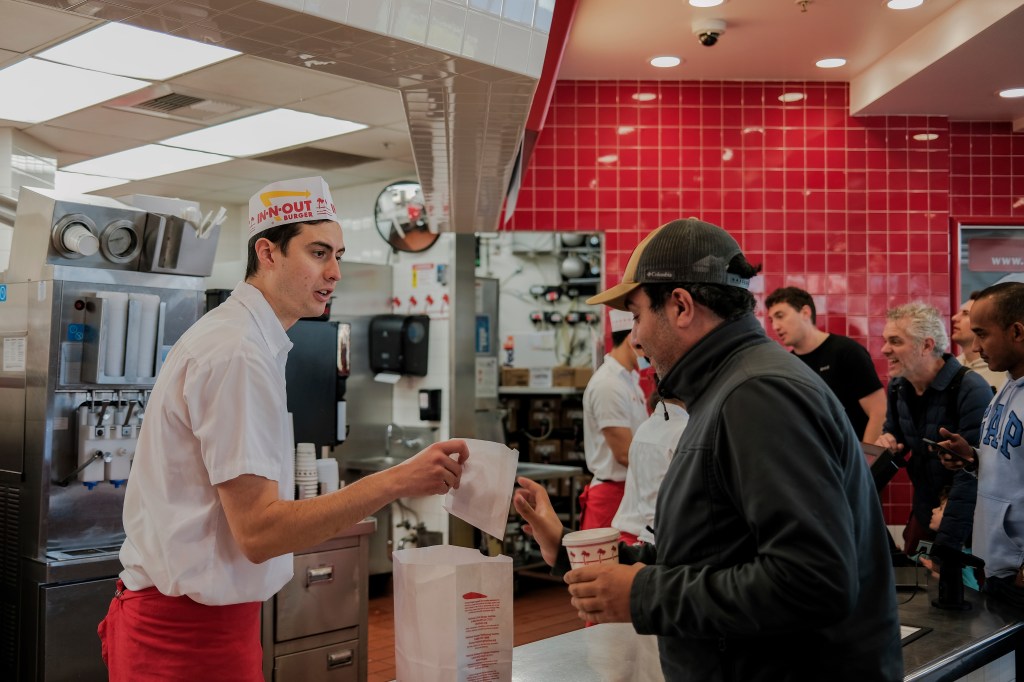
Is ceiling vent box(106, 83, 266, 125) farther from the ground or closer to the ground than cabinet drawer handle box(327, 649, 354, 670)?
farther from the ground

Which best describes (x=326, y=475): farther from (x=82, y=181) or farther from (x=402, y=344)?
(x=82, y=181)

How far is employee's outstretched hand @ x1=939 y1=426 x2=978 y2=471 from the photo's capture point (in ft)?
9.82

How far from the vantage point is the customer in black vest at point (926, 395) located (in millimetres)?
3889

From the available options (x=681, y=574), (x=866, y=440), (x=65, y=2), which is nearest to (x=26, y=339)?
(x=65, y=2)

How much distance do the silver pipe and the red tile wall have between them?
309 centimetres

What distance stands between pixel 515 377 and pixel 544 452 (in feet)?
2.50

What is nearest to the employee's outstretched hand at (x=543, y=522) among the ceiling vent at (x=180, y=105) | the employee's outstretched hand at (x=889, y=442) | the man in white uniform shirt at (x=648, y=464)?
the man in white uniform shirt at (x=648, y=464)

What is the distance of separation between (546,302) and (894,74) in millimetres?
5131

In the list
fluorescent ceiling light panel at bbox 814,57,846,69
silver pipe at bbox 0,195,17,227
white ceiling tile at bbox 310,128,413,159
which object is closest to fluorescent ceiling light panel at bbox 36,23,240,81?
silver pipe at bbox 0,195,17,227

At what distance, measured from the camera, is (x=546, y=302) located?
34.1 ft

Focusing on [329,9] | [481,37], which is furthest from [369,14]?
[481,37]

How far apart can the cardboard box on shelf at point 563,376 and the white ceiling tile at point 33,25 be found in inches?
200

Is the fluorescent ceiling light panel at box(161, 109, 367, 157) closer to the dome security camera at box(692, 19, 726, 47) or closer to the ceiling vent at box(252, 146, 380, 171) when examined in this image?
the ceiling vent at box(252, 146, 380, 171)

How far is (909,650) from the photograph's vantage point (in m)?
2.33
